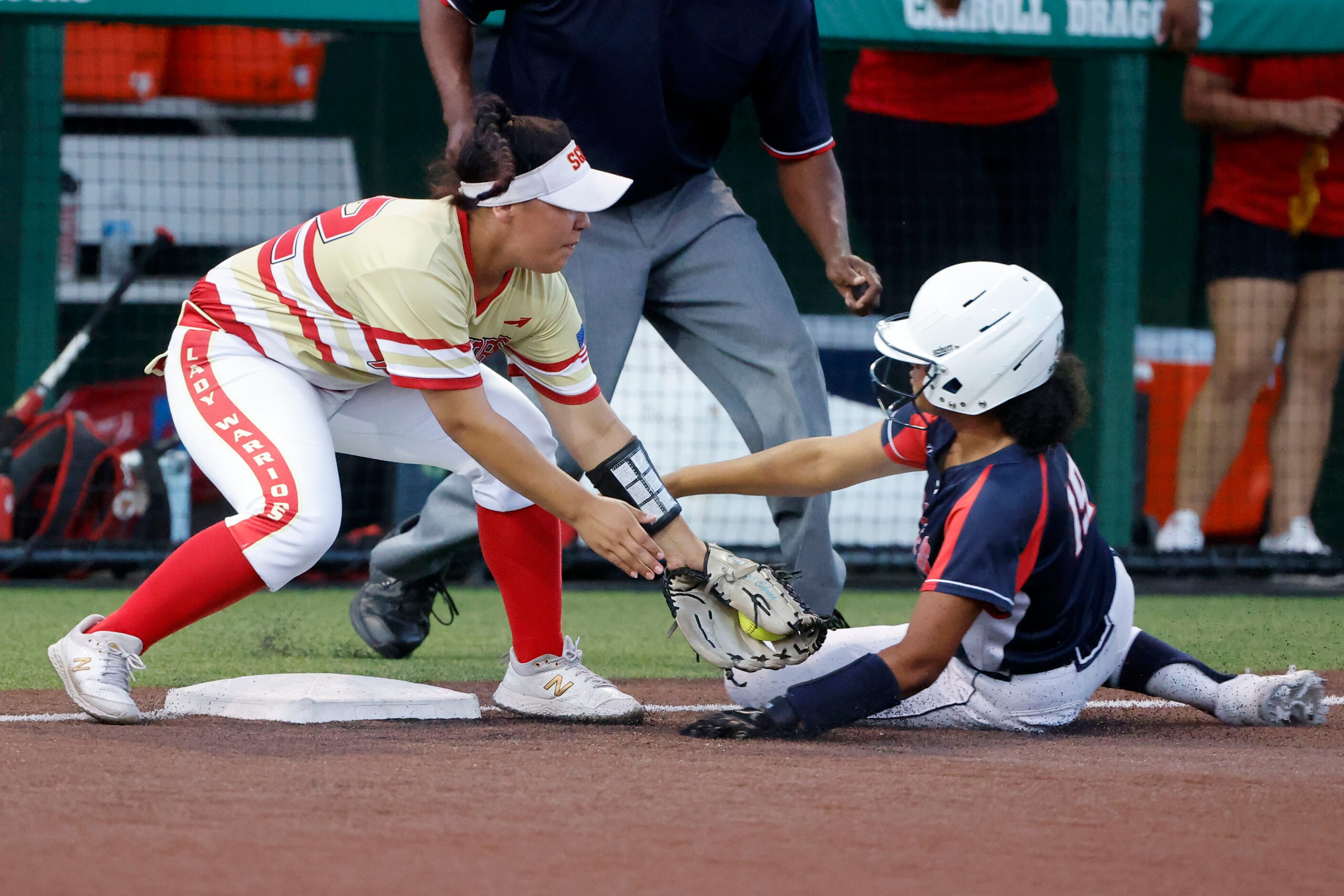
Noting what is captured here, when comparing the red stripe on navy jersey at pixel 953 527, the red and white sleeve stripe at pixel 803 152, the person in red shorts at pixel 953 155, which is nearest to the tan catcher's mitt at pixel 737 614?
the red stripe on navy jersey at pixel 953 527

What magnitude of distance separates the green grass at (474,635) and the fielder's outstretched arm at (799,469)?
1.09 metres

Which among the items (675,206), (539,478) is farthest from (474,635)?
(539,478)

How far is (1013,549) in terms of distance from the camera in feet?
10.8

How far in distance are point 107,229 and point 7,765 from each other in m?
5.41

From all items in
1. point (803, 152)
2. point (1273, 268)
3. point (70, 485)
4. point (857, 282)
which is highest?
point (803, 152)

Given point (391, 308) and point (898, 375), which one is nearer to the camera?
point (391, 308)

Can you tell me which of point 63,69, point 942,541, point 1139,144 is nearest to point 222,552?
point 942,541

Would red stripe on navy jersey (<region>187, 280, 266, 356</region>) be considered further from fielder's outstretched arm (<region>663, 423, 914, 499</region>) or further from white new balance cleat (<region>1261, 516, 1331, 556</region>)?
white new balance cleat (<region>1261, 516, 1331, 556</region>)

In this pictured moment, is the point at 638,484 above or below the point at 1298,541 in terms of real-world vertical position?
above

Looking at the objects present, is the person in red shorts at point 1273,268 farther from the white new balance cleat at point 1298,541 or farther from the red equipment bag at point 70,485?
the red equipment bag at point 70,485

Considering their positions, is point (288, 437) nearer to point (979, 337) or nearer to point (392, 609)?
point (392, 609)

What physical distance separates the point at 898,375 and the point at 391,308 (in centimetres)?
142

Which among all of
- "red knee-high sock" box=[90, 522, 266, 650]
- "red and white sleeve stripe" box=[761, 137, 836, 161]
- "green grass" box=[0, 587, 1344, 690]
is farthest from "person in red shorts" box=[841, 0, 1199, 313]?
"red knee-high sock" box=[90, 522, 266, 650]

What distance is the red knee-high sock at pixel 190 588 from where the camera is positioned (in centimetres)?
335
